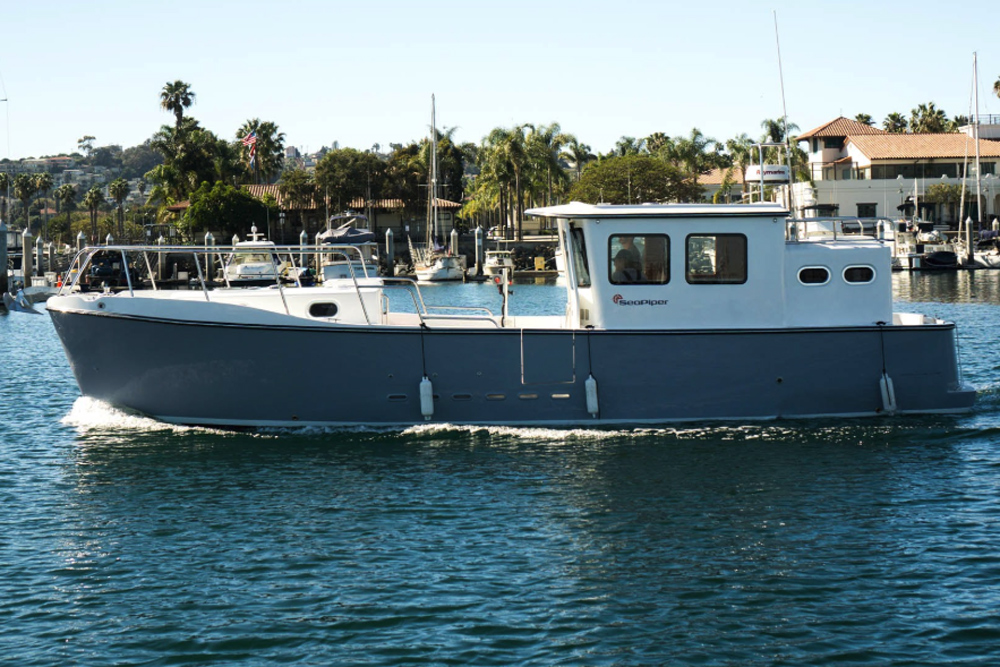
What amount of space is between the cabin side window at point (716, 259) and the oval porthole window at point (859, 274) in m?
1.62

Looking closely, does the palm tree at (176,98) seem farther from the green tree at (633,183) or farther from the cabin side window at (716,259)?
the cabin side window at (716,259)

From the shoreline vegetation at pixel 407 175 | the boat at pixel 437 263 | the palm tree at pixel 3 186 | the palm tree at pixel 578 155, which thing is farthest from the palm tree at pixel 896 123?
the palm tree at pixel 3 186

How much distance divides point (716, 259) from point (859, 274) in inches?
86.8

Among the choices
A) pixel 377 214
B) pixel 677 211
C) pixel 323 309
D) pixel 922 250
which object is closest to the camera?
pixel 677 211

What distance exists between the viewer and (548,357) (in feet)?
51.0

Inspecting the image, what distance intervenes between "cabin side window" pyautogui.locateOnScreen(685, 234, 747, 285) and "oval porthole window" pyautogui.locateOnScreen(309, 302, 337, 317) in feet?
17.3

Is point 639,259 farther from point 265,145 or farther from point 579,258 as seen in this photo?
point 265,145

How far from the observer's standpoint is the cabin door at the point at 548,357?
609 inches

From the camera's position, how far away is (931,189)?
272ft

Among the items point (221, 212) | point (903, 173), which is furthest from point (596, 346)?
point (903, 173)

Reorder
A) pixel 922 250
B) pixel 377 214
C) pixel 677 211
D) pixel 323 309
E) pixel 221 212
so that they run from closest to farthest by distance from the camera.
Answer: pixel 677 211 < pixel 323 309 < pixel 922 250 < pixel 221 212 < pixel 377 214

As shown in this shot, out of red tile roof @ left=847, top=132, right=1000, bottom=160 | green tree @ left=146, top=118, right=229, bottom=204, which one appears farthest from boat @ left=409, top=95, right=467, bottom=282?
red tile roof @ left=847, top=132, right=1000, bottom=160

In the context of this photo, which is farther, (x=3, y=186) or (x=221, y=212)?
(x=3, y=186)

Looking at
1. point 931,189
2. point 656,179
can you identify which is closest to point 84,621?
point 656,179
